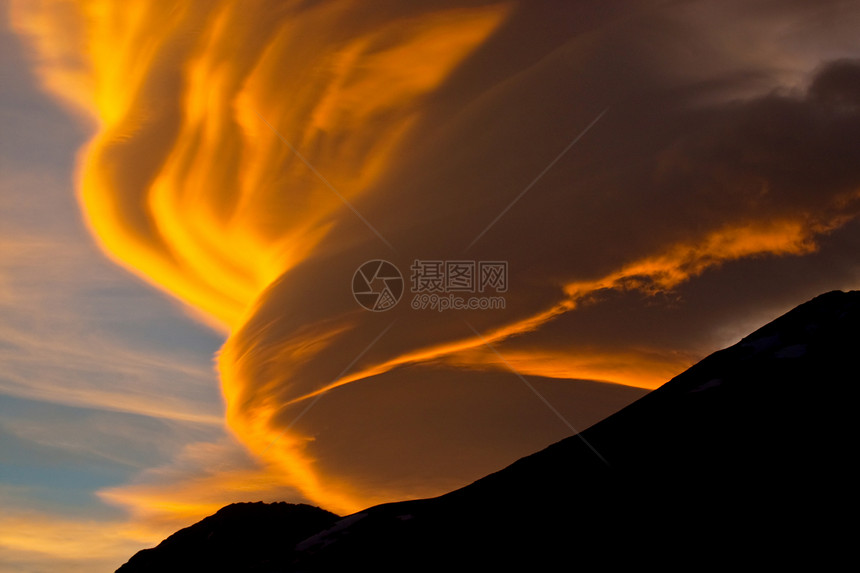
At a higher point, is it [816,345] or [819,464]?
[816,345]

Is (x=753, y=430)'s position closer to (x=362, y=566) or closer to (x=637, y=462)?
(x=637, y=462)

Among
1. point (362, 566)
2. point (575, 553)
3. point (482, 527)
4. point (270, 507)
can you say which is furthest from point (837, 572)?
point (270, 507)

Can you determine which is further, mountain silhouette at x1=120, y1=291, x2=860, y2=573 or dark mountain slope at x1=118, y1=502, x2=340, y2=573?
dark mountain slope at x1=118, y1=502, x2=340, y2=573

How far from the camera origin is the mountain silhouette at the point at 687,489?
39.5 metres

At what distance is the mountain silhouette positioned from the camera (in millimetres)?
39500

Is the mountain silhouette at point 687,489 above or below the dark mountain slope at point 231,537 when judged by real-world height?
below

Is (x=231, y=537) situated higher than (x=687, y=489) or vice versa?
(x=231, y=537)

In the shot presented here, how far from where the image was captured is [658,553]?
40.5 m

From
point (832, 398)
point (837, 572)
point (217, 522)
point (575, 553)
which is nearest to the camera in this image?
point (837, 572)

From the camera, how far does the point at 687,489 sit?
156 ft

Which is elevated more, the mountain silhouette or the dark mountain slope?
the dark mountain slope

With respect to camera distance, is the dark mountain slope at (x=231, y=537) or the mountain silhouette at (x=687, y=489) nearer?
the mountain silhouette at (x=687, y=489)

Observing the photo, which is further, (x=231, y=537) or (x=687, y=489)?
(x=231, y=537)

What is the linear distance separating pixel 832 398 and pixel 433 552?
31.2 meters
